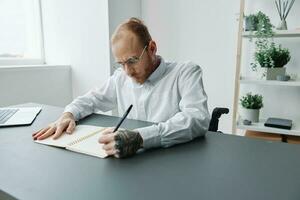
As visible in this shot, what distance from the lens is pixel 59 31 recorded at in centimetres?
277

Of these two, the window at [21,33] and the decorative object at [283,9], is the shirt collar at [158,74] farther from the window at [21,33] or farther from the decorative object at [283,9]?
the window at [21,33]

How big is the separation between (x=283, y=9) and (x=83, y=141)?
1.83 m

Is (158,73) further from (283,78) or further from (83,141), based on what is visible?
(283,78)

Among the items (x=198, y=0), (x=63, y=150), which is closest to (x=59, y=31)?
(x=198, y=0)

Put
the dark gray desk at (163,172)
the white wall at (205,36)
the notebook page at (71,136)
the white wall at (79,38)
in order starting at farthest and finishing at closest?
the white wall at (79,38), the white wall at (205,36), the notebook page at (71,136), the dark gray desk at (163,172)

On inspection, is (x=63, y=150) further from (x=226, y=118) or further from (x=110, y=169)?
(x=226, y=118)

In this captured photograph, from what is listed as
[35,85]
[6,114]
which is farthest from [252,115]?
A: [35,85]

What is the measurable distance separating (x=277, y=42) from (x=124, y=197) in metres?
2.02

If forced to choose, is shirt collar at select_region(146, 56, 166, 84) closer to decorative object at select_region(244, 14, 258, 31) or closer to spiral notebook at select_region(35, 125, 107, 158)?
spiral notebook at select_region(35, 125, 107, 158)

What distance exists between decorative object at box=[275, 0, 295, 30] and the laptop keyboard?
5.85ft

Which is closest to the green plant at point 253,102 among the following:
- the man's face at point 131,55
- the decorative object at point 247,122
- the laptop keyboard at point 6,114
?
the decorative object at point 247,122

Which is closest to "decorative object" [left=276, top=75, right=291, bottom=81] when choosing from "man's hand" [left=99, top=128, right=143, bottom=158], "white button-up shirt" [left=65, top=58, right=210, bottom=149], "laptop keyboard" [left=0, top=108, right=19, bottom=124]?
"white button-up shirt" [left=65, top=58, right=210, bottom=149]

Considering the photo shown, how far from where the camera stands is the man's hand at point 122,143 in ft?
2.36

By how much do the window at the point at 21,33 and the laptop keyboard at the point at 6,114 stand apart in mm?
1472
